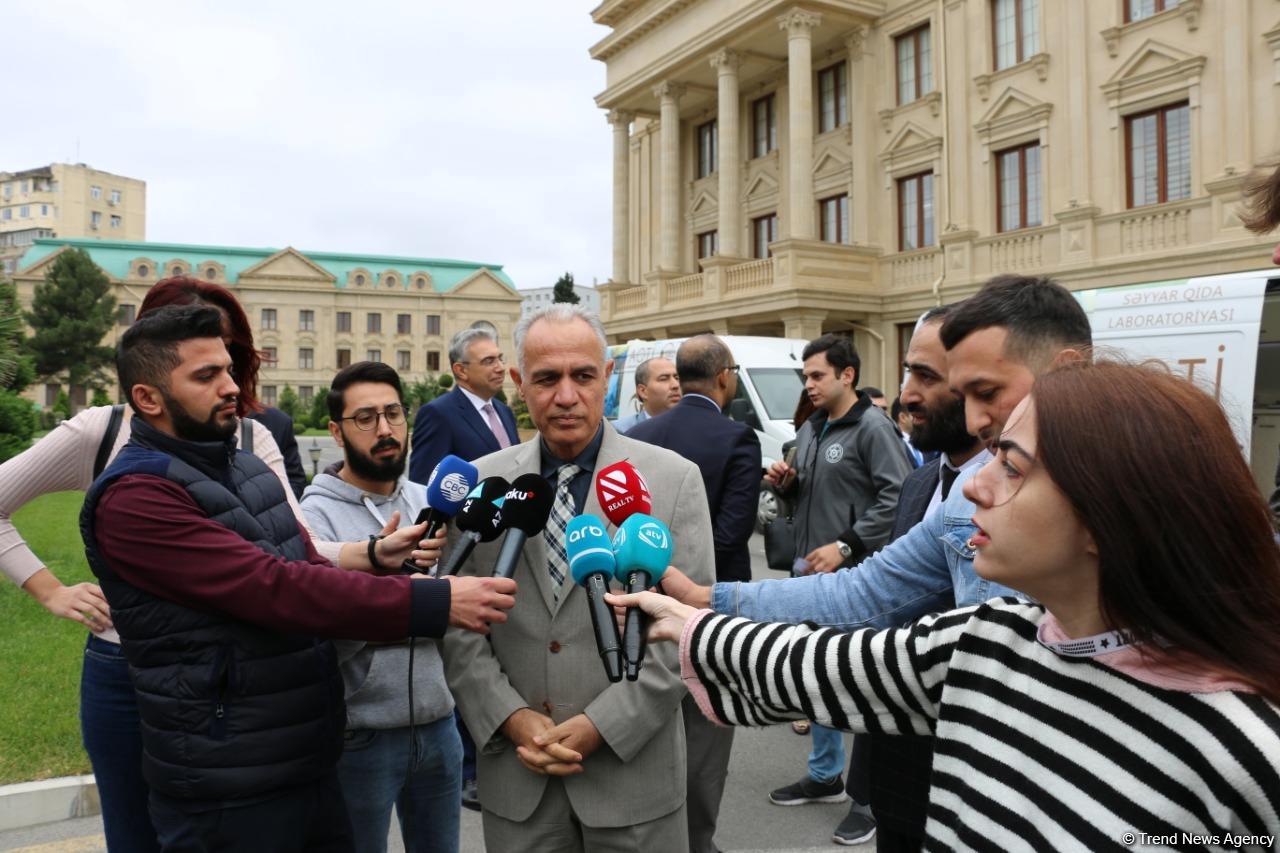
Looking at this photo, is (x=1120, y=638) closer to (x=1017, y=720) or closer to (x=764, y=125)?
(x=1017, y=720)

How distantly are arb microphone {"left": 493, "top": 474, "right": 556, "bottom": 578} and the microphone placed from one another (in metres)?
0.03

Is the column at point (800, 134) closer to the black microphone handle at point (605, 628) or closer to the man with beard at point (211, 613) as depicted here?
the man with beard at point (211, 613)

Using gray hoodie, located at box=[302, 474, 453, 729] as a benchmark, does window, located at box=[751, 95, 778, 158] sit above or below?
above

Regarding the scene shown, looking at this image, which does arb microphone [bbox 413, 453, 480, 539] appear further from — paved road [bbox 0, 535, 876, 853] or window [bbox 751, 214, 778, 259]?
window [bbox 751, 214, 778, 259]

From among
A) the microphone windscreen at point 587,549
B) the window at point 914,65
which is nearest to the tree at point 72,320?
the window at point 914,65

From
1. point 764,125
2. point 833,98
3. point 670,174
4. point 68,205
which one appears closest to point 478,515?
point 833,98

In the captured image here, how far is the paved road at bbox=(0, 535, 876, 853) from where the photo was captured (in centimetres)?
438

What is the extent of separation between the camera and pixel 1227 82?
669 inches

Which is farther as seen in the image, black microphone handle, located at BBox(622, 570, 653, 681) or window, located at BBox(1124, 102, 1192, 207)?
window, located at BBox(1124, 102, 1192, 207)

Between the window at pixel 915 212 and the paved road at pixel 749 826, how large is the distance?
65.4 ft

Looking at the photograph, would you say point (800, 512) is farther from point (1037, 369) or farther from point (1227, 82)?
point (1227, 82)

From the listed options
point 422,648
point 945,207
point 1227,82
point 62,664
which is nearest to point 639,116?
point 945,207

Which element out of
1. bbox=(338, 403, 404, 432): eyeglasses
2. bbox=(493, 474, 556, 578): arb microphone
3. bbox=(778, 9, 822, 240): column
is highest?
bbox=(778, 9, 822, 240): column

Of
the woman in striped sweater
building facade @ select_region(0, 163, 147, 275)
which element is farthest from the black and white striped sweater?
building facade @ select_region(0, 163, 147, 275)
